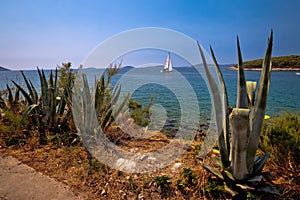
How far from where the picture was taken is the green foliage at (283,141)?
2076 mm

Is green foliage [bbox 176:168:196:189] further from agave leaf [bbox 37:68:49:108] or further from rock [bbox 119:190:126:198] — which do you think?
agave leaf [bbox 37:68:49:108]

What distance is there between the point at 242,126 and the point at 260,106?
0.81 ft

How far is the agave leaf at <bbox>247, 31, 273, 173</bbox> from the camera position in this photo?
5.22 feet

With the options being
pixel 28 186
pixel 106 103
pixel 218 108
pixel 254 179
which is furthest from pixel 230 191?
pixel 106 103

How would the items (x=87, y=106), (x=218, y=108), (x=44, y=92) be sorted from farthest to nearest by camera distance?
(x=44, y=92)
(x=87, y=106)
(x=218, y=108)

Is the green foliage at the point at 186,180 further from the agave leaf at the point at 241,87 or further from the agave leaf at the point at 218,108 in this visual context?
the agave leaf at the point at 241,87

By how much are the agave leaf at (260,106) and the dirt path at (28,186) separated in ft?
5.66

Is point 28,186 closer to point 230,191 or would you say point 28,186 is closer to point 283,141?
point 230,191

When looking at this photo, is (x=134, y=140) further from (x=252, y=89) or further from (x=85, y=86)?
(x=252, y=89)

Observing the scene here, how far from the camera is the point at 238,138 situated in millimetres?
1649

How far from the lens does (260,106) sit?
164 centimetres

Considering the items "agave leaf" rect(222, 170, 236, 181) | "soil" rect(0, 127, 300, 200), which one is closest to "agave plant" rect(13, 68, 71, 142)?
"soil" rect(0, 127, 300, 200)

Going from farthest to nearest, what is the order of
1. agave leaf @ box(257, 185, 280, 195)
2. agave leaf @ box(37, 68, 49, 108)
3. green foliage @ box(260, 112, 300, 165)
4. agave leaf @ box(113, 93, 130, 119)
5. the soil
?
agave leaf @ box(37, 68, 49, 108) < agave leaf @ box(113, 93, 130, 119) < green foliage @ box(260, 112, 300, 165) < the soil < agave leaf @ box(257, 185, 280, 195)

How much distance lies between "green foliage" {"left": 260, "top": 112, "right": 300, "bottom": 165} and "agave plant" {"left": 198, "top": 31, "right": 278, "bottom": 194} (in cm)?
45
